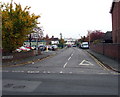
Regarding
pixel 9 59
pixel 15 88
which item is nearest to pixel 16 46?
pixel 9 59

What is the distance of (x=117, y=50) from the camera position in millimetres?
23781

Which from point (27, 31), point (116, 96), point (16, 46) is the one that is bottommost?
point (116, 96)

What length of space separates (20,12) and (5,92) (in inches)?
669

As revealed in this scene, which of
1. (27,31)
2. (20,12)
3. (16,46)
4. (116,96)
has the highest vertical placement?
(20,12)

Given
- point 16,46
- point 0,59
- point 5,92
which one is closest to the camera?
point 5,92

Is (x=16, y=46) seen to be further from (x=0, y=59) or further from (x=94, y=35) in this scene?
(x=94, y=35)

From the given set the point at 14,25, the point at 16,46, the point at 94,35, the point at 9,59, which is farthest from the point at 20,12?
the point at 94,35

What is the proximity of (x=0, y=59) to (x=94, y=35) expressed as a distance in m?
82.9

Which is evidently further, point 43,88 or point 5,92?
point 43,88

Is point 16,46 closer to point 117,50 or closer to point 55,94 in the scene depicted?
point 117,50

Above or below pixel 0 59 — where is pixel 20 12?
above

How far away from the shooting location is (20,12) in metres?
24.1

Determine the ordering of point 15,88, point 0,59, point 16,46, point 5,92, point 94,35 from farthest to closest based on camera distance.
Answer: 1. point 94,35
2. point 16,46
3. point 0,59
4. point 15,88
5. point 5,92

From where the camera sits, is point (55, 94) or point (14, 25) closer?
point (55, 94)
